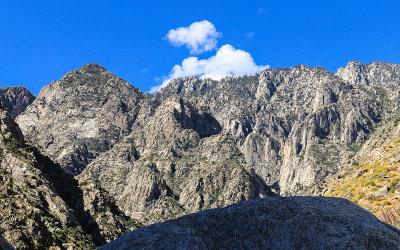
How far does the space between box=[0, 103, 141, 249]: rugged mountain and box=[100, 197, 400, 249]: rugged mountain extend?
32.4m

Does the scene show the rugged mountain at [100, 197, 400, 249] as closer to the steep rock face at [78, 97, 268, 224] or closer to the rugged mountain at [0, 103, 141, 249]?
the rugged mountain at [0, 103, 141, 249]

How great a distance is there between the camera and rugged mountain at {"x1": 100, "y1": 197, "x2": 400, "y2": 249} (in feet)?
31.3

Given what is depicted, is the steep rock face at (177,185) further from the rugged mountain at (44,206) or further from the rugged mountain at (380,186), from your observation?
the rugged mountain at (380,186)

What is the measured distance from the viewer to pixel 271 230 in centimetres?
1010

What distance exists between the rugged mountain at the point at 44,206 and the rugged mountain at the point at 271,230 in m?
32.4

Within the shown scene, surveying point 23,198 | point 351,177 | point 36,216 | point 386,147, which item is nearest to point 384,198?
point 351,177

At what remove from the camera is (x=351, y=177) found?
165 ft

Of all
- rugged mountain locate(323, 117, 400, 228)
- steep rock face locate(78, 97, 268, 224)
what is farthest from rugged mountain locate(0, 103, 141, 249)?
steep rock face locate(78, 97, 268, 224)

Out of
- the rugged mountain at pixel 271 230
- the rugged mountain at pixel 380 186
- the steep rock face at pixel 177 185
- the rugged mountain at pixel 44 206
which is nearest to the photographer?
the rugged mountain at pixel 271 230

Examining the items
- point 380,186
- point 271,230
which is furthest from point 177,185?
point 271,230

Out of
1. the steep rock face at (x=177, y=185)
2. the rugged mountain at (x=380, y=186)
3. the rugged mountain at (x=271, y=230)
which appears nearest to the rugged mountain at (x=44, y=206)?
the rugged mountain at (x=271, y=230)

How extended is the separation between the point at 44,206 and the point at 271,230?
57.3 meters

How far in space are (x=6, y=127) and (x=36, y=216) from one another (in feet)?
90.3

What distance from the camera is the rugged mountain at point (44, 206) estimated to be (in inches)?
1903
